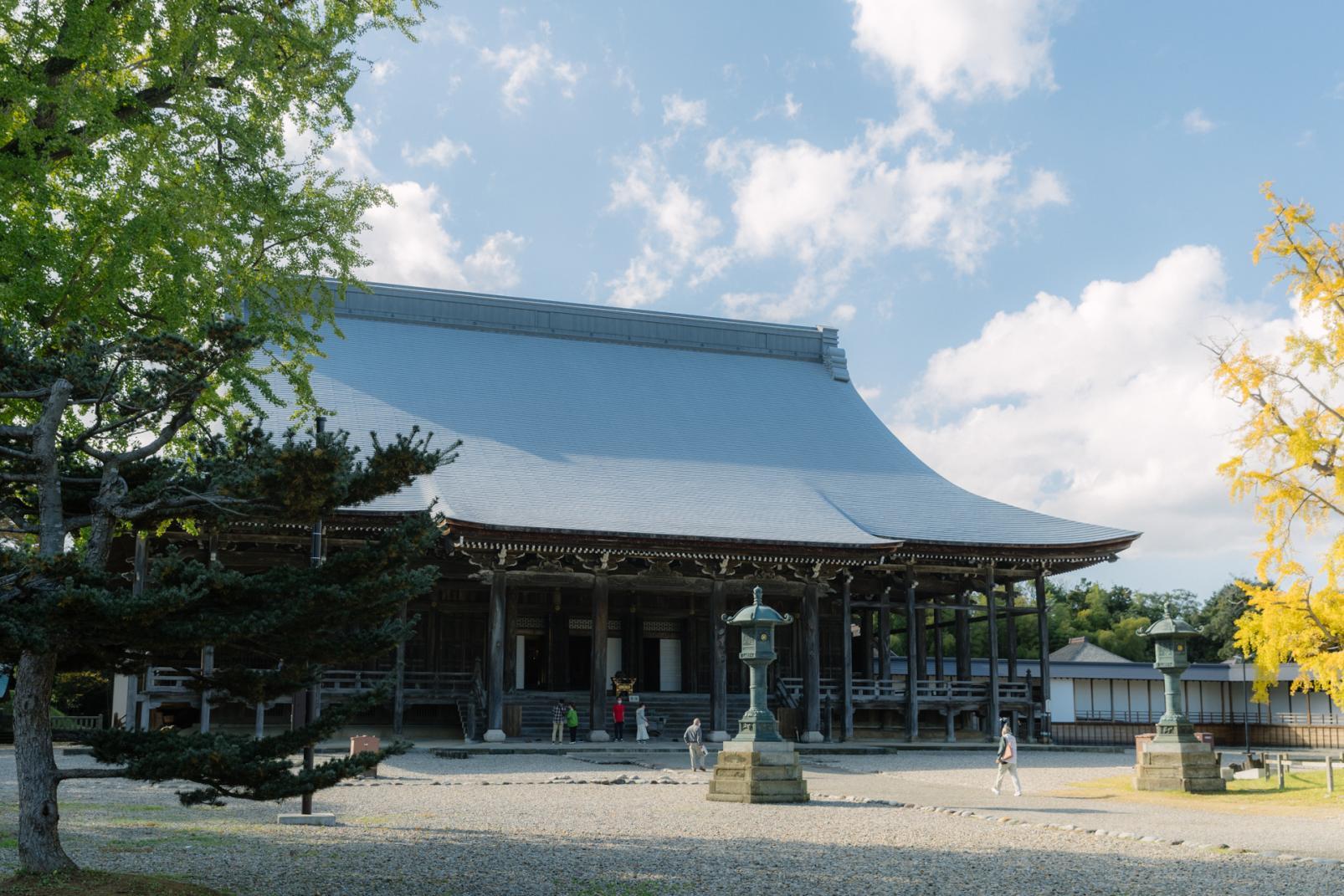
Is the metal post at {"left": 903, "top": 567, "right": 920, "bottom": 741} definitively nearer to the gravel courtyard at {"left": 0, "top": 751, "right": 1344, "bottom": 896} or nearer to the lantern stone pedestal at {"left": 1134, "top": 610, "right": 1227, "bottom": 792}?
the lantern stone pedestal at {"left": 1134, "top": 610, "right": 1227, "bottom": 792}

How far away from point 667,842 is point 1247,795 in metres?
10.4

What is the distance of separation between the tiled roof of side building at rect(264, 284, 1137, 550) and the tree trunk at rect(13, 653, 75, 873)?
47.8 feet

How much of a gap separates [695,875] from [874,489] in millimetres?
21646

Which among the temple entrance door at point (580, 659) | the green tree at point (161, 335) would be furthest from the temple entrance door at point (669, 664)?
the green tree at point (161, 335)

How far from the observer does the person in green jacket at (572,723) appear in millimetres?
24391

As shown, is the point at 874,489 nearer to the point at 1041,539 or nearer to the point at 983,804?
the point at 1041,539

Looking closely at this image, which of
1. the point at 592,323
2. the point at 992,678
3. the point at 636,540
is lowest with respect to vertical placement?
the point at 992,678

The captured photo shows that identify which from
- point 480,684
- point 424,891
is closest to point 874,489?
point 480,684

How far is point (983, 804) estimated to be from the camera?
50.5 feet

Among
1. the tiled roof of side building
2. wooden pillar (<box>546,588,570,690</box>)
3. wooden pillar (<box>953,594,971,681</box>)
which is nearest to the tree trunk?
the tiled roof of side building

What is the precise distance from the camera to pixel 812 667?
1029 inches

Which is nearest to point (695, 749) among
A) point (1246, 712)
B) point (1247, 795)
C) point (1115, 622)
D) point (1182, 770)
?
point (1182, 770)

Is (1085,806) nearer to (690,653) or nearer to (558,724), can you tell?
(558,724)

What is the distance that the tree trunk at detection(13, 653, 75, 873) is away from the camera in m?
7.95
